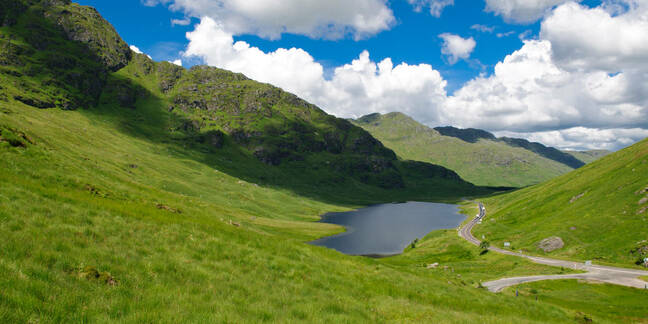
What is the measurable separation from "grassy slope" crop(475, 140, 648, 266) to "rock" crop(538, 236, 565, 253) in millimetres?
1870

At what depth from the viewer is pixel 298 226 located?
176 meters

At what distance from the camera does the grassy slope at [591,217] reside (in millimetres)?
99000

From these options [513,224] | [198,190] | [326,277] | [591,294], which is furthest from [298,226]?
[326,277]

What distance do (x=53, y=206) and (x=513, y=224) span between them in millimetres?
182208

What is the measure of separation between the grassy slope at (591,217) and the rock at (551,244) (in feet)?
6.13

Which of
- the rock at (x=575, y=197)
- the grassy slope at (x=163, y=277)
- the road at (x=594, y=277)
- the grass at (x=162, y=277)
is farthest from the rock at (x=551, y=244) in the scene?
the grassy slope at (x=163, y=277)

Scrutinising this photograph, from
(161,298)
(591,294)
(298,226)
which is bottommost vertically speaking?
(298,226)

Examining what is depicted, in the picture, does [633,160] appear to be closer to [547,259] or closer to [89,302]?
[547,259]

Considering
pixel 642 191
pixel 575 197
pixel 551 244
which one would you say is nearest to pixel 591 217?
pixel 642 191

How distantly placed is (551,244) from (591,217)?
23.2m

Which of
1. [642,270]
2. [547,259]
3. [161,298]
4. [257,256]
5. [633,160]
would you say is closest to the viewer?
[161,298]

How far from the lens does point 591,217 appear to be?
119m

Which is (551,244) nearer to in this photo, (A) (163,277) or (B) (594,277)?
(B) (594,277)

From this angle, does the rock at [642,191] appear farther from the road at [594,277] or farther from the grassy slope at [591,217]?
the road at [594,277]
